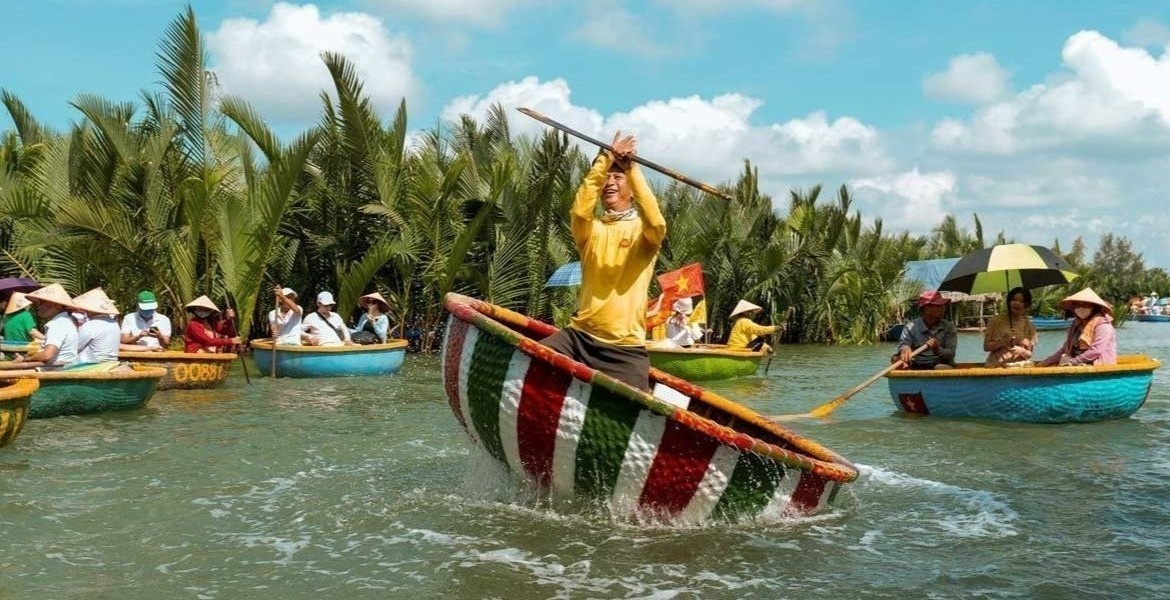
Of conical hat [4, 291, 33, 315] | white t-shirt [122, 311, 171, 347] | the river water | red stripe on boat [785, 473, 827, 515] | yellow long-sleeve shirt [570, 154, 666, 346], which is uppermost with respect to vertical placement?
yellow long-sleeve shirt [570, 154, 666, 346]

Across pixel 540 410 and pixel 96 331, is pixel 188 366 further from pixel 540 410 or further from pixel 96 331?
pixel 540 410

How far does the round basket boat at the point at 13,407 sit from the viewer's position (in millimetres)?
7664

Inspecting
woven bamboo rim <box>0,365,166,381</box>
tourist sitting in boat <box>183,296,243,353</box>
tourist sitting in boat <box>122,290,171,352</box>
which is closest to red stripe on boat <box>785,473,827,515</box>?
woven bamboo rim <box>0,365,166,381</box>

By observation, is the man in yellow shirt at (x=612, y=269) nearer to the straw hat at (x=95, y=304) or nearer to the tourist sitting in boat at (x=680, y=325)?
the straw hat at (x=95, y=304)

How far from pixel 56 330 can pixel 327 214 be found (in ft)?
35.8

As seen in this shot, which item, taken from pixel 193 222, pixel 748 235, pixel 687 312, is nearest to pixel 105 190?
pixel 193 222

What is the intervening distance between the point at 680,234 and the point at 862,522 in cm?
1765

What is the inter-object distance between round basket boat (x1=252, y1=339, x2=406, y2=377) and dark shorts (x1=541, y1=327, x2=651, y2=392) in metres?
9.63

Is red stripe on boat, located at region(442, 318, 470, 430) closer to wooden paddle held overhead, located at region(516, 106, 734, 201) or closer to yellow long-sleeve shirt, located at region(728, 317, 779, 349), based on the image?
wooden paddle held overhead, located at region(516, 106, 734, 201)

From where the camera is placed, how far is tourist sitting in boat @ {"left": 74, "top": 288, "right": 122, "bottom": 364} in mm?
10312

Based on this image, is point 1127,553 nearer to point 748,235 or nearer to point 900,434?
point 900,434

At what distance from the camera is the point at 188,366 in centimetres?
1301

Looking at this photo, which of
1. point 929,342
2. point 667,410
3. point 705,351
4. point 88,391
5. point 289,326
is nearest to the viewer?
→ point 667,410

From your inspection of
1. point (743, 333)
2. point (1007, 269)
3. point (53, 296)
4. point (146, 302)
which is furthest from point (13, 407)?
point (743, 333)
